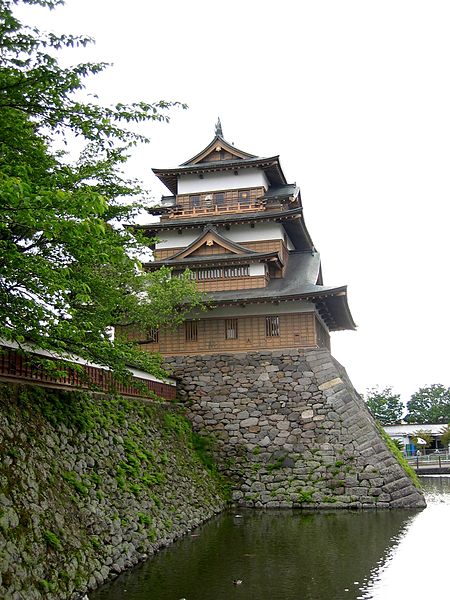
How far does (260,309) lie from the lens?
74.0 ft

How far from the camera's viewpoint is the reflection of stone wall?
18531 millimetres

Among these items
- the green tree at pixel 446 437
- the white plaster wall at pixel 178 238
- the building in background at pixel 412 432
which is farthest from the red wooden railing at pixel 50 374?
the building in background at pixel 412 432

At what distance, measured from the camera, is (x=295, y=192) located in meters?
25.7

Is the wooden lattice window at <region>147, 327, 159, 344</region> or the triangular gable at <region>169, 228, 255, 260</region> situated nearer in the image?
the wooden lattice window at <region>147, 327, 159, 344</region>

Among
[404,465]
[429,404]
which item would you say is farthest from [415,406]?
[404,465]

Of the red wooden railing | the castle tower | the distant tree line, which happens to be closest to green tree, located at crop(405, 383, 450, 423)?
the distant tree line

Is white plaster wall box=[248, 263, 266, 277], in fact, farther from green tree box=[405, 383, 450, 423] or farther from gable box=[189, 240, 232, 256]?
green tree box=[405, 383, 450, 423]

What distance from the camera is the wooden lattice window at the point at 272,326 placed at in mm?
22406

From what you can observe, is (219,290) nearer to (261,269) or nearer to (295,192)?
(261,269)

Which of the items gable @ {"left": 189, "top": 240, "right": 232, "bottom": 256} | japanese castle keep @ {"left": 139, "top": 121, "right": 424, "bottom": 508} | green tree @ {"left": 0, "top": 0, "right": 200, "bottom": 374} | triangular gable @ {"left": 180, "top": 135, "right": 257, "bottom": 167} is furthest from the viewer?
triangular gable @ {"left": 180, "top": 135, "right": 257, "bottom": 167}

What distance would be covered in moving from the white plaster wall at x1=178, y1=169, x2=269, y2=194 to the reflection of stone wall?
7975 mm

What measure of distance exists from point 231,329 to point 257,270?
257cm

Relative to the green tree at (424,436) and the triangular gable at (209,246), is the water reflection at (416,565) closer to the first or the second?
the triangular gable at (209,246)

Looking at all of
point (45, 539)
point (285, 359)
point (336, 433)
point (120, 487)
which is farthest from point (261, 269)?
point (45, 539)
